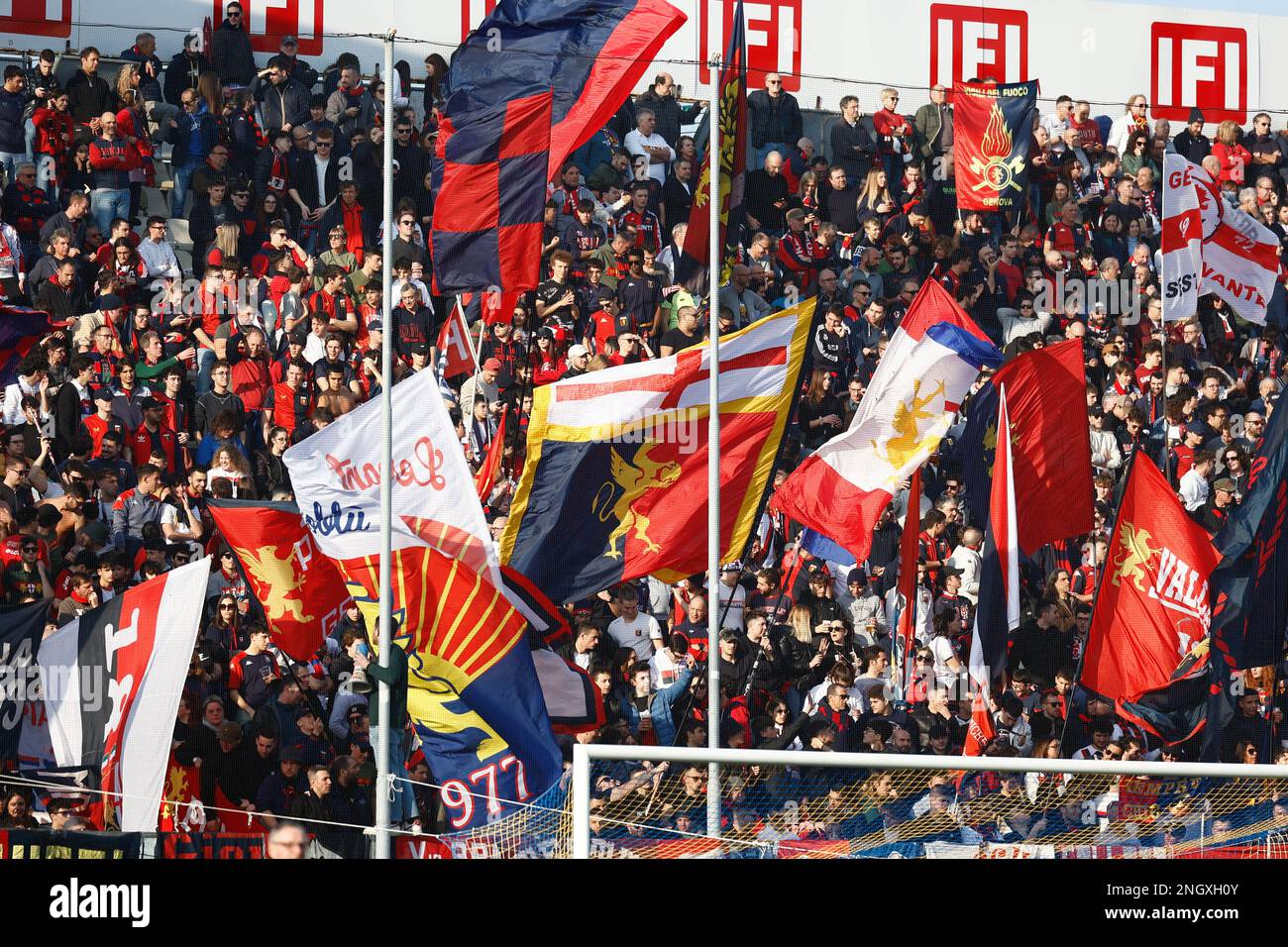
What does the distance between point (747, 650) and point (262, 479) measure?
3.54m

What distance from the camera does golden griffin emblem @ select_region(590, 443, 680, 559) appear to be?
555 inches

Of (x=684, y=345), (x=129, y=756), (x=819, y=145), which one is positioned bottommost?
(x=129, y=756)

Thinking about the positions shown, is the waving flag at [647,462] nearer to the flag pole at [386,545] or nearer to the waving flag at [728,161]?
the waving flag at [728,161]

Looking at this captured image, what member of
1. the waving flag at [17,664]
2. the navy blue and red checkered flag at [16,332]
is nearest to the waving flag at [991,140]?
the navy blue and red checkered flag at [16,332]

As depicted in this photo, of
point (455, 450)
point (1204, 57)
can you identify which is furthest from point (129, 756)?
point (1204, 57)

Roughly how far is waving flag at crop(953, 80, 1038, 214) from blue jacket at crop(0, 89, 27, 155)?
7753mm

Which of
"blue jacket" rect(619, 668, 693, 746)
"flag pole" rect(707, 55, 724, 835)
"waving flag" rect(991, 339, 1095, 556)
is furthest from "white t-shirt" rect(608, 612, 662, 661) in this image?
"waving flag" rect(991, 339, 1095, 556)

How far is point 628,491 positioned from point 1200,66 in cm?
1315

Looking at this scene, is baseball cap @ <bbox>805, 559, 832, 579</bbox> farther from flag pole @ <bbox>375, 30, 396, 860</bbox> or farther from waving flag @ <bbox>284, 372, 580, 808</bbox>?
flag pole @ <bbox>375, 30, 396, 860</bbox>

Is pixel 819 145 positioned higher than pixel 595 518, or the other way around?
pixel 819 145

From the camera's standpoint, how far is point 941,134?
20172 mm

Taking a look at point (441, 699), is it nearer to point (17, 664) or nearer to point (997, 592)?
point (17, 664)
